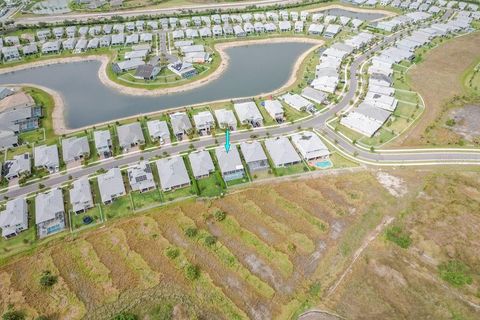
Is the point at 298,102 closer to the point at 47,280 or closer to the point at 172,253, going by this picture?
the point at 172,253

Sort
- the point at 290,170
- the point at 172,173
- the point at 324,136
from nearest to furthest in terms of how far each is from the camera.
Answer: the point at 172,173, the point at 290,170, the point at 324,136

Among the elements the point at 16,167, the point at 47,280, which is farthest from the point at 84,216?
the point at 16,167

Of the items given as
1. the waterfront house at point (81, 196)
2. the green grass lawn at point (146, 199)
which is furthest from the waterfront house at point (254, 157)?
the waterfront house at point (81, 196)

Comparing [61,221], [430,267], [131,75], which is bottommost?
[430,267]

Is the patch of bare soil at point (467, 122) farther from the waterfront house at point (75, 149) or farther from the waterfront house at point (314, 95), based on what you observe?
the waterfront house at point (75, 149)

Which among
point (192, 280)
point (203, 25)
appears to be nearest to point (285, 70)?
point (203, 25)

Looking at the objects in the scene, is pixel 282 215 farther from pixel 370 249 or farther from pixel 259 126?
pixel 259 126
